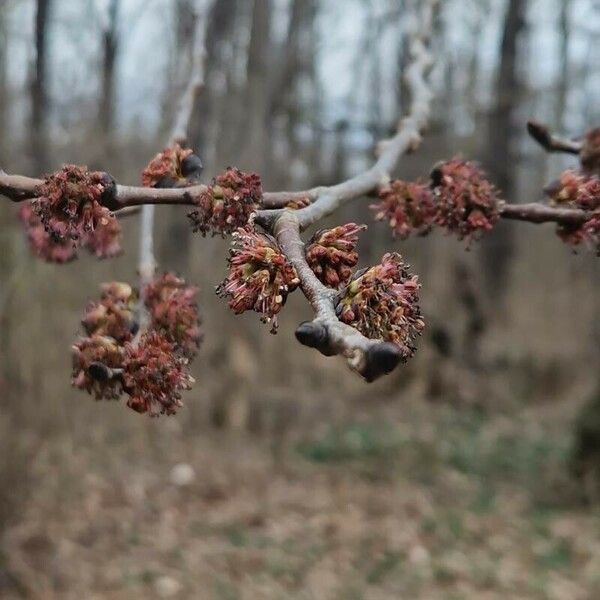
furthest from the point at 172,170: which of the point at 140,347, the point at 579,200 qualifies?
the point at 579,200

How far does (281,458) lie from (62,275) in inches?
102

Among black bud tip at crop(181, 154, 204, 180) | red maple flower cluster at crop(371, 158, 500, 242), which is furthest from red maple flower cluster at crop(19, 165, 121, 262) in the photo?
red maple flower cluster at crop(371, 158, 500, 242)

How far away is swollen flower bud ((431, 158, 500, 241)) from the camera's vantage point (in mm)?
1503

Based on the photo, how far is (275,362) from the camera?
10.1m

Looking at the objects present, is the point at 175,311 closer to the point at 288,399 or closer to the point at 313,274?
the point at 313,274

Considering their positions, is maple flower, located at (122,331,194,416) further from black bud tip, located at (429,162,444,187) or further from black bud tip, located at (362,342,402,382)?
black bud tip, located at (429,162,444,187)

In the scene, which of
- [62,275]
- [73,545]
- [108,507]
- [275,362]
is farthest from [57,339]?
[275,362]

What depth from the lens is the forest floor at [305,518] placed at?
5.73 m

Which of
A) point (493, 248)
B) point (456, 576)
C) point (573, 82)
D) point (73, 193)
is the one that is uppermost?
point (573, 82)

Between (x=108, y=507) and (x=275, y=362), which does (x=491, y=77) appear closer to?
(x=275, y=362)

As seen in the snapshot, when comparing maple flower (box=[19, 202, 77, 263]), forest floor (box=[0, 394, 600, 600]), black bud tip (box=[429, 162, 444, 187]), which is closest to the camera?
black bud tip (box=[429, 162, 444, 187])

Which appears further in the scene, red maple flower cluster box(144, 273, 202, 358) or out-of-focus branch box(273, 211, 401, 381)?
red maple flower cluster box(144, 273, 202, 358)

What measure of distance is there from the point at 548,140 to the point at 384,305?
96 cm

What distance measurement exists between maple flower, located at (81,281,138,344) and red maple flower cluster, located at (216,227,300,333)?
19.5 inches
